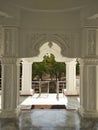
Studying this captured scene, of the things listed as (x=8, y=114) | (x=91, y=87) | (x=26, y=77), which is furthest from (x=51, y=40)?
(x=26, y=77)

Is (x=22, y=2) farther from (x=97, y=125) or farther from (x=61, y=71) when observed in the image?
(x=61, y=71)

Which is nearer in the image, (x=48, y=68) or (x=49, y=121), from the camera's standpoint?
(x=49, y=121)

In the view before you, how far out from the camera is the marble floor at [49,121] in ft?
16.8

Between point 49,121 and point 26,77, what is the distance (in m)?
4.29

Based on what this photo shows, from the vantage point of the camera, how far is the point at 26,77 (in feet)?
32.1

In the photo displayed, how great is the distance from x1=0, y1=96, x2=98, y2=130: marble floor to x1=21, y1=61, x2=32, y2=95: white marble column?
10.0 feet

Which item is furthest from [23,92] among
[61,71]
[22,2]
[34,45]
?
[61,71]

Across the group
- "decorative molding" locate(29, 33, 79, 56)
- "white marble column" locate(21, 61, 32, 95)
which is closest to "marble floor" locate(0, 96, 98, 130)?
"decorative molding" locate(29, 33, 79, 56)

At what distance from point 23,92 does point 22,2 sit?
475 cm

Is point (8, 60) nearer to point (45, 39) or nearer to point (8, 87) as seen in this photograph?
point (8, 87)

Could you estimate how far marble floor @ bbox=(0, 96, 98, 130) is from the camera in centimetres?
513

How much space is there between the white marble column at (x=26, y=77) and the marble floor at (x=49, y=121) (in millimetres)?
3053

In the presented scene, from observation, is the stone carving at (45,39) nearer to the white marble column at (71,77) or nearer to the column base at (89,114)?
the column base at (89,114)

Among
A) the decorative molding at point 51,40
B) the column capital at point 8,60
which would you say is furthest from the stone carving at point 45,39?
the column capital at point 8,60
